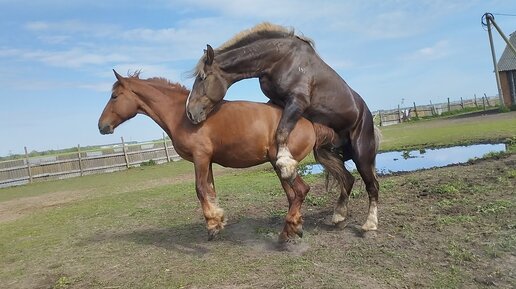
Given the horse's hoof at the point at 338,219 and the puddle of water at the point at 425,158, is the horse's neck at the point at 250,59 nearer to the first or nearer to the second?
the horse's hoof at the point at 338,219

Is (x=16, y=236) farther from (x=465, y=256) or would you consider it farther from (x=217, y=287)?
(x=465, y=256)

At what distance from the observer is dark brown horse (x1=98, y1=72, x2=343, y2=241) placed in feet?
16.8

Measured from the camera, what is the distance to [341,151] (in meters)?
6.16

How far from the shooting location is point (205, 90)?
5070 millimetres

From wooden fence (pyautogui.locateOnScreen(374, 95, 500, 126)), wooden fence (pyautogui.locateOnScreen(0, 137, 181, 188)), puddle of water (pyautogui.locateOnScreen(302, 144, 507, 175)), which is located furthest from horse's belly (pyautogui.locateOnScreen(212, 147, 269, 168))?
wooden fence (pyautogui.locateOnScreen(374, 95, 500, 126))

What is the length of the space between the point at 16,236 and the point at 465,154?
12.2 meters

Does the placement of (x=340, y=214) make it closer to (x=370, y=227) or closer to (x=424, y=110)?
(x=370, y=227)

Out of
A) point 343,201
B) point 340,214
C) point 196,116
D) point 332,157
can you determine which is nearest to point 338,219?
point 340,214

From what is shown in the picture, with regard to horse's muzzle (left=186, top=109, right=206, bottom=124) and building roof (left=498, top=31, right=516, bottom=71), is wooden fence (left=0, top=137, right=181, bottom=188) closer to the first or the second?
horse's muzzle (left=186, top=109, right=206, bottom=124)

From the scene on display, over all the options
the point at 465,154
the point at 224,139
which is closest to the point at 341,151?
the point at 224,139

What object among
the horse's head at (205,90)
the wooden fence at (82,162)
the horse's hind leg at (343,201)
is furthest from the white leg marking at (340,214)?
the wooden fence at (82,162)

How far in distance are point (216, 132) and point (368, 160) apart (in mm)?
2114

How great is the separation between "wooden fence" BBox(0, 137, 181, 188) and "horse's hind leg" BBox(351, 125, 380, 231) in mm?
23237

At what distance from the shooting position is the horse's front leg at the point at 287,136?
4895 mm
